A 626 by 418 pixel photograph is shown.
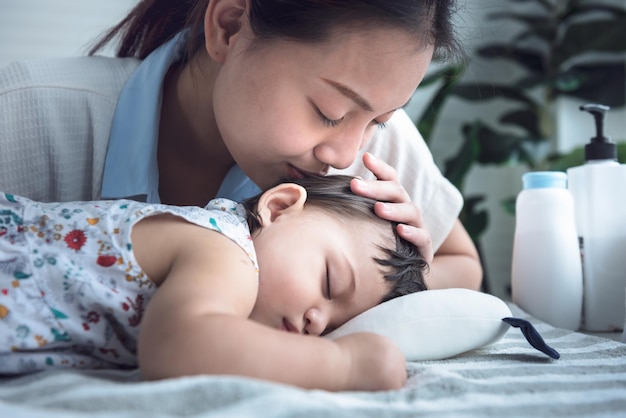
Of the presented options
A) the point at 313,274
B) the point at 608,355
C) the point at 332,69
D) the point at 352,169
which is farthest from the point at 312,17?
the point at 608,355

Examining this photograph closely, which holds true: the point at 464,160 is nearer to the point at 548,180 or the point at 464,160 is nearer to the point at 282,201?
the point at 548,180

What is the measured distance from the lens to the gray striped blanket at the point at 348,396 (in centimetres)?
58

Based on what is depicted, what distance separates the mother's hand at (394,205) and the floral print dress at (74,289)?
260mm

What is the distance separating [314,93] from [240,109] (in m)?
0.13

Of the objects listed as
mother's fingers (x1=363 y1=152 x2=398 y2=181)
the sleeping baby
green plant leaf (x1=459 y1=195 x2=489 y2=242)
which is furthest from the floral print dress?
green plant leaf (x1=459 y1=195 x2=489 y2=242)

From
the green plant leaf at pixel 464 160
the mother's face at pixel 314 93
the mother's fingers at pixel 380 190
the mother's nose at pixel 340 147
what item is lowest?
the green plant leaf at pixel 464 160

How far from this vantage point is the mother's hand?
1037 millimetres

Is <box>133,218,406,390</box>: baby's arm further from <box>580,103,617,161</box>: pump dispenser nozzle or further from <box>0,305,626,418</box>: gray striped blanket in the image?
<box>580,103,617,161</box>: pump dispenser nozzle

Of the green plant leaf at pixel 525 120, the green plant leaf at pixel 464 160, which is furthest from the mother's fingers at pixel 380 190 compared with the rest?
the green plant leaf at pixel 525 120

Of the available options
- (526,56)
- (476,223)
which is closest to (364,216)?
(476,223)

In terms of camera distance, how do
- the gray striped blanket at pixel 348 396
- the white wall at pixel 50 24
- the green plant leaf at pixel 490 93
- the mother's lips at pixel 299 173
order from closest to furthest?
the gray striped blanket at pixel 348 396, the mother's lips at pixel 299 173, the white wall at pixel 50 24, the green plant leaf at pixel 490 93

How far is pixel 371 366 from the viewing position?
2.30 feet

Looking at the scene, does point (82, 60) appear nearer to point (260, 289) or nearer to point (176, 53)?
point (176, 53)

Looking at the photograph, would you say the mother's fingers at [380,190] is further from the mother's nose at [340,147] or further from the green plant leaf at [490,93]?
the green plant leaf at [490,93]
